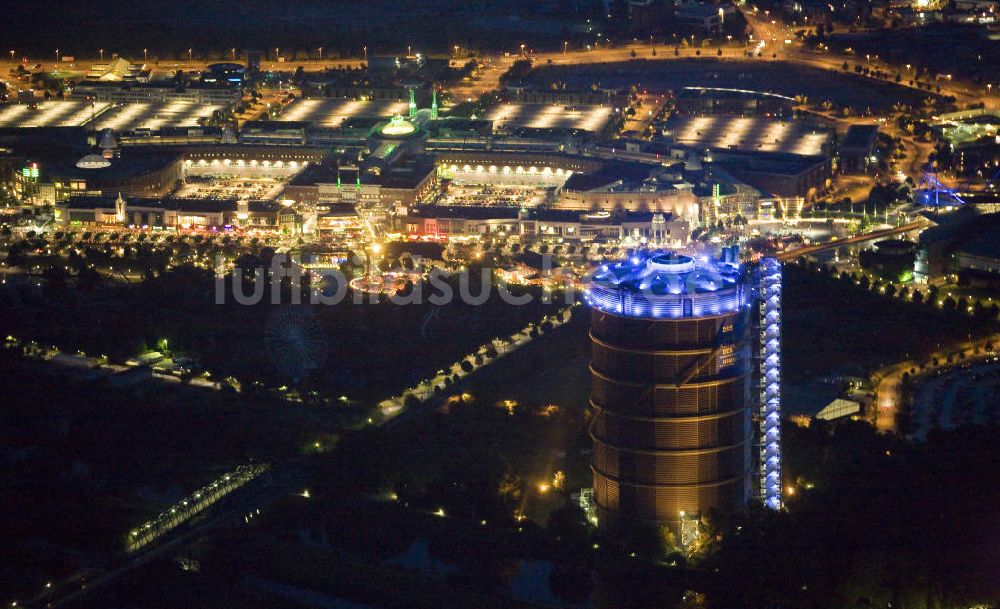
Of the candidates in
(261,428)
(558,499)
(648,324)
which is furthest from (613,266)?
(261,428)

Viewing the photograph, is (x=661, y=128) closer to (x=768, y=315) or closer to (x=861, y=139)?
(x=861, y=139)

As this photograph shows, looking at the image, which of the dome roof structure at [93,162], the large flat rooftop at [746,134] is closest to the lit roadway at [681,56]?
the large flat rooftop at [746,134]

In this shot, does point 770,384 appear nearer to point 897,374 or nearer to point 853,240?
point 897,374

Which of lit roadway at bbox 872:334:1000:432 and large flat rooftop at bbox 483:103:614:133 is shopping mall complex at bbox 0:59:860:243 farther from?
lit roadway at bbox 872:334:1000:432

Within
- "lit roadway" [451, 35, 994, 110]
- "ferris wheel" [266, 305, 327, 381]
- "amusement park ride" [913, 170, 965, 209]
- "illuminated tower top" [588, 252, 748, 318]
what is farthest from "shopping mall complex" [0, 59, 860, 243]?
"illuminated tower top" [588, 252, 748, 318]

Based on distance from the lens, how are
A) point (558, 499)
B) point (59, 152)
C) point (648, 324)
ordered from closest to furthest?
point (648, 324) → point (558, 499) → point (59, 152)
